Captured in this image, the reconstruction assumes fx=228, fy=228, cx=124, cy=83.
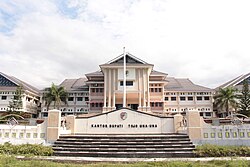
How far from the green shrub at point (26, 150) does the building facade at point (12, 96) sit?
2796 cm

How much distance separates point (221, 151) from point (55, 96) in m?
31.7

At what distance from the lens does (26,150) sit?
10664mm

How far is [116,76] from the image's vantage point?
35.6m

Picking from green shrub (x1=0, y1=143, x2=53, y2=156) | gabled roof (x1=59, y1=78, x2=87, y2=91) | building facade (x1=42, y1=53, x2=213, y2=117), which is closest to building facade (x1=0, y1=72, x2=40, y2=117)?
building facade (x1=42, y1=53, x2=213, y2=117)

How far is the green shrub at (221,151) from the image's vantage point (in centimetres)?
1034

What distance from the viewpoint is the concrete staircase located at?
10.6 meters

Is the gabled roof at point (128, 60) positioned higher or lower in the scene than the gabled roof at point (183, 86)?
higher

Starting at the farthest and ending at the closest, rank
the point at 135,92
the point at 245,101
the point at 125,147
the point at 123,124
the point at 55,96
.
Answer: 1. the point at 55,96
2. the point at 135,92
3. the point at 245,101
4. the point at 123,124
5. the point at 125,147

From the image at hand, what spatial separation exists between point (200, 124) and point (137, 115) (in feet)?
14.8

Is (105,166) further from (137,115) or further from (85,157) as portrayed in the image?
(137,115)

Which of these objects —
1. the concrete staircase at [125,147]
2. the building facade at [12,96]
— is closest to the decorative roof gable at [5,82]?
the building facade at [12,96]

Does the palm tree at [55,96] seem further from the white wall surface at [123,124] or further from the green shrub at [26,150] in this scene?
the green shrub at [26,150]

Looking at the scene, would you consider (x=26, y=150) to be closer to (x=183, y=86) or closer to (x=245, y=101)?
(x=245, y=101)

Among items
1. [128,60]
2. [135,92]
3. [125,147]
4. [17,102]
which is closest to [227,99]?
[135,92]
